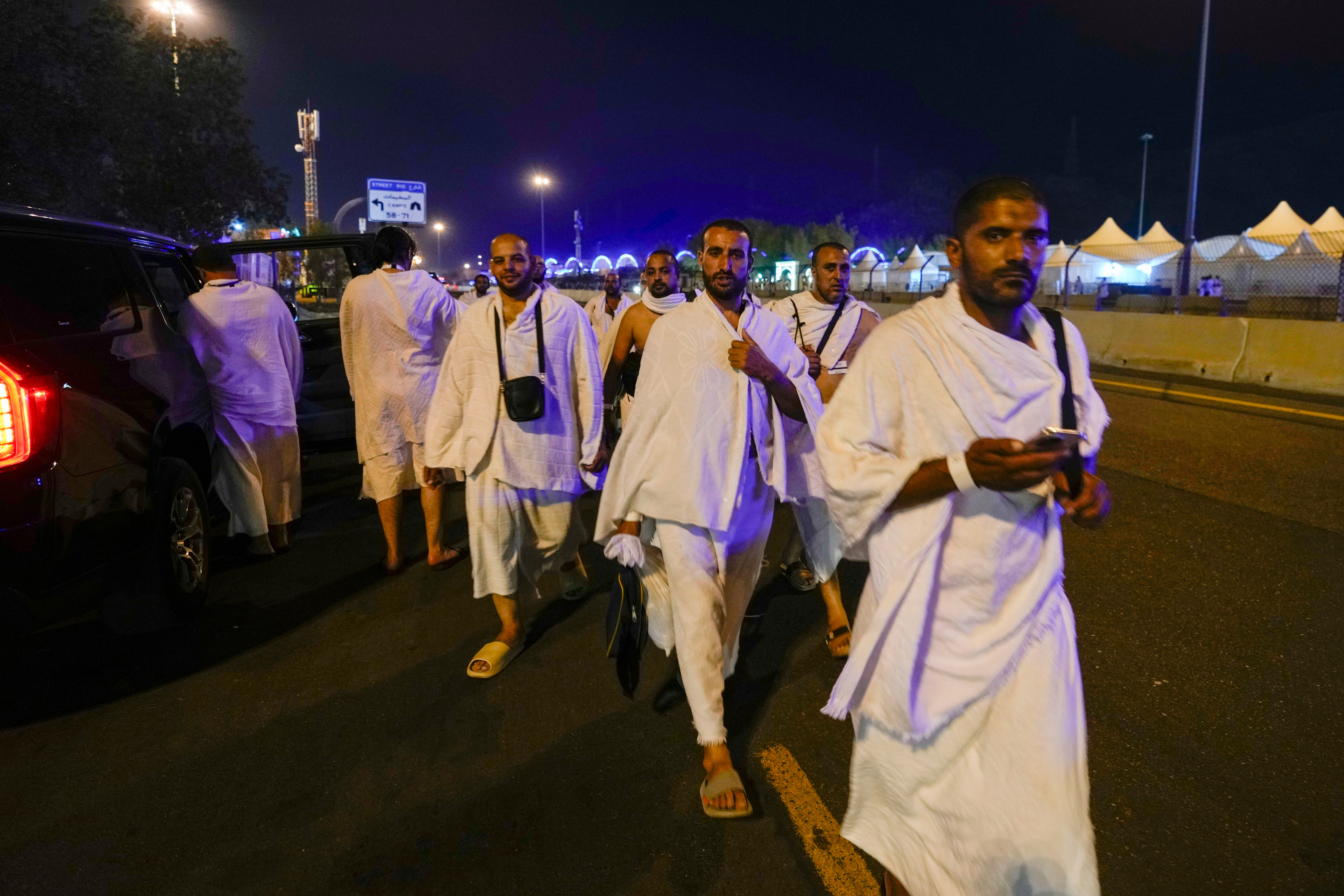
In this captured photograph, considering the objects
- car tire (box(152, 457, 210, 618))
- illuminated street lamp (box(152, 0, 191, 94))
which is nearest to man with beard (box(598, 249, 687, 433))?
car tire (box(152, 457, 210, 618))

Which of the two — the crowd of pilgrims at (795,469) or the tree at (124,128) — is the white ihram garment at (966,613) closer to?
the crowd of pilgrims at (795,469)

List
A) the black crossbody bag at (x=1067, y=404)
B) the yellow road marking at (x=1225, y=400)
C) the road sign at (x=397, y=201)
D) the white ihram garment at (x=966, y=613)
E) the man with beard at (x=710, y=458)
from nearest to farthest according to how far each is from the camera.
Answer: the black crossbody bag at (x=1067, y=404) → the white ihram garment at (x=966, y=613) → the man with beard at (x=710, y=458) → the yellow road marking at (x=1225, y=400) → the road sign at (x=397, y=201)

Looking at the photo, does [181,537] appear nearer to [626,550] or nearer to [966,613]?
[626,550]

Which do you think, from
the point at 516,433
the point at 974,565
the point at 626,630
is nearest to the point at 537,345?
the point at 516,433

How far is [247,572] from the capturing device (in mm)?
5328

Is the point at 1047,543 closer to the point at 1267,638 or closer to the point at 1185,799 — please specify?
the point at 1185,799

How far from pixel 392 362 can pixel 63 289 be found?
70.0 inches

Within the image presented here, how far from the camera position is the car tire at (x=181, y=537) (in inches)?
165

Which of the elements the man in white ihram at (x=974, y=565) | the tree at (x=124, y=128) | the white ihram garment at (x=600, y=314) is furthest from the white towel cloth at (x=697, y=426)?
the tree at (x=124, y=128)

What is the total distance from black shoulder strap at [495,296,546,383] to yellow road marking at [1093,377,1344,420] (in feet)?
22.8

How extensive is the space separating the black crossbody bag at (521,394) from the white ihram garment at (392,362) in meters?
1.43

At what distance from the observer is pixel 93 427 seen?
354 centimetres

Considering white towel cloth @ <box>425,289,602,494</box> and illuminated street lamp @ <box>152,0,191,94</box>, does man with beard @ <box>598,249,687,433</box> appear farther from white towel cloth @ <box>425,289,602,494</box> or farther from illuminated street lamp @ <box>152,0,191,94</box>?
illuminated street lamp @ <box>152,0,191,94</box>

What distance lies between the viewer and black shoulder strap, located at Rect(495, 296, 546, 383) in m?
4.03
